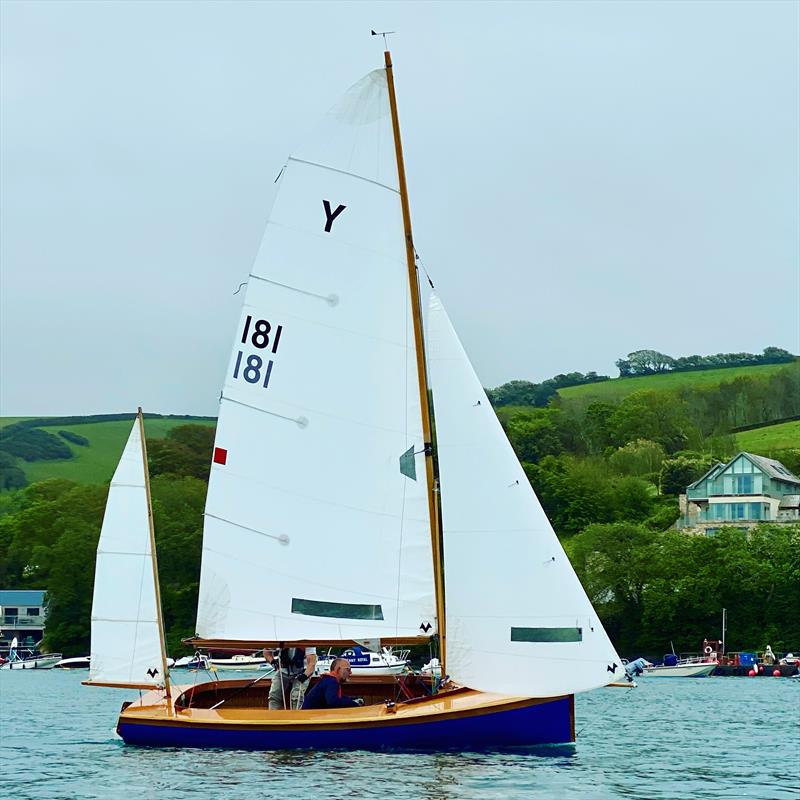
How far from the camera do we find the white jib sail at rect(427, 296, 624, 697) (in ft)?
88.5

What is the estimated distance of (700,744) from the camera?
1337 inches

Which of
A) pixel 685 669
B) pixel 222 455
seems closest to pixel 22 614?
pixel 685 669

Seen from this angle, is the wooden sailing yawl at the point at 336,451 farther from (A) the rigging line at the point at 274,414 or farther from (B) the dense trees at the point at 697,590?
(B) the dense trees at the point at 697,590

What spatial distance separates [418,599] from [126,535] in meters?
6.48

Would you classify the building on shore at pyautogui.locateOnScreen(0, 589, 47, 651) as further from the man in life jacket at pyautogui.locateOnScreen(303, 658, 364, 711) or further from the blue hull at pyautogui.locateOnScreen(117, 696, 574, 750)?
the blue hull at pyautogui.locateOnScreen(117, 696, 574, 750)

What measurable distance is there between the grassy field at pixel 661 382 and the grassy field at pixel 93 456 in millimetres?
47593

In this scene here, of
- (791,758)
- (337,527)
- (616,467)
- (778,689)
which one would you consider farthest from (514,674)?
(616,467)

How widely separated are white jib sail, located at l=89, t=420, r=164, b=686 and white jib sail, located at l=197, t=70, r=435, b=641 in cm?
153

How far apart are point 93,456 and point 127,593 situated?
531 ft

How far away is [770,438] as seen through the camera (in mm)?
151625

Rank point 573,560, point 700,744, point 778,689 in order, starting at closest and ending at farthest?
point 700,744 < point 778,689 < point 573,560

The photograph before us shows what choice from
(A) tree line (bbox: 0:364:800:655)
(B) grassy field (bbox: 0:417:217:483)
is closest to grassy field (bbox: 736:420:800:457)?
(A) tree line (bbox: 0:364:800:655)

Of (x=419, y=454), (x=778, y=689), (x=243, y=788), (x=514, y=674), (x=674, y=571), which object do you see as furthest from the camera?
(x=674, y=571)

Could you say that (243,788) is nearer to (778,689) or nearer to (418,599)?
(418,599)
